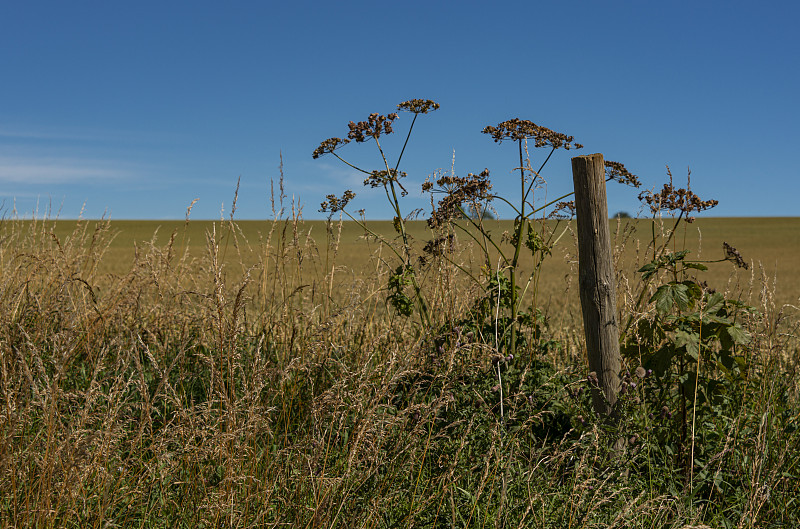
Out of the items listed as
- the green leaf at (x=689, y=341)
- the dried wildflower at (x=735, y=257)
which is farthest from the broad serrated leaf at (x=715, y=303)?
the dried wildflower at (x=735, y=257)

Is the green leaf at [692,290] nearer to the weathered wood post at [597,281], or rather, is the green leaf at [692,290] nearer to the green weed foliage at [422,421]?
the green weed foliage at [422,421]

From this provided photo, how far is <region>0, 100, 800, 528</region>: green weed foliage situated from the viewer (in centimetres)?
214

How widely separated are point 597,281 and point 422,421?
5.20 ft

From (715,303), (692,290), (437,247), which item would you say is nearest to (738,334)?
(715,303)

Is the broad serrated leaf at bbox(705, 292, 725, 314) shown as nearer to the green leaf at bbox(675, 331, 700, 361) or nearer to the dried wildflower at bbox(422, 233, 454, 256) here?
the green leaf at bbox(675, 331, 700, 361)

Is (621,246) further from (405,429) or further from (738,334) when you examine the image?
(405,429)

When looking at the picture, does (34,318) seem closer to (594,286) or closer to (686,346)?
(594,286)

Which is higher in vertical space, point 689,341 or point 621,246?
point 621,246

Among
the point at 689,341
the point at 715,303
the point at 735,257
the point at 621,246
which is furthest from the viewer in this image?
the point at 621,246

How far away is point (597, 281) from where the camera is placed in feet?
10.6

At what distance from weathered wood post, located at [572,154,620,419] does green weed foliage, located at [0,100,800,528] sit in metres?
0.13

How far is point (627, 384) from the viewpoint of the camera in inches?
114

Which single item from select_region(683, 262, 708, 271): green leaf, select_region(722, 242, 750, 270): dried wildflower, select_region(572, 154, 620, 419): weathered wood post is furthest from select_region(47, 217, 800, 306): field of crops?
select_region(572, 154, 620, 419): weathered wood post

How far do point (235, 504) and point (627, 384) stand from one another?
6.20 ft
